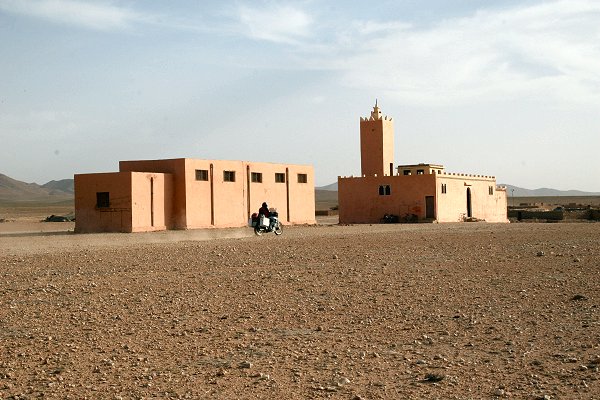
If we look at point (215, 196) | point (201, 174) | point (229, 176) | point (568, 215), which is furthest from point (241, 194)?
point (568, 215)

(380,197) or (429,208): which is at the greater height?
(380,197)

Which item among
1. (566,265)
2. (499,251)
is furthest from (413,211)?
(566,265)

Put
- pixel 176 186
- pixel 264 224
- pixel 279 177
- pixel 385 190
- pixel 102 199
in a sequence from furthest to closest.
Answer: pixel 385 190, pixel 279 177, pixel 176 186, pixel 102 199, pixel 264 224

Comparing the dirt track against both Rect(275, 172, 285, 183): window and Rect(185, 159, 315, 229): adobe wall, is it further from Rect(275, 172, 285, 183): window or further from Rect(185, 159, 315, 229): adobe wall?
Rect(275, 172, 285, 183): window

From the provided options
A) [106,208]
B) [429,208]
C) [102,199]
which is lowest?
[429,208]

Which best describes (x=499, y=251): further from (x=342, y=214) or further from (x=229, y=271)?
(x=342, y=214)

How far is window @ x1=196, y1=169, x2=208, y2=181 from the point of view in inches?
1626

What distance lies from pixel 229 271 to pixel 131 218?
73.2 ft

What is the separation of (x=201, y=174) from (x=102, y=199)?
5.63 m

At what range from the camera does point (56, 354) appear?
8.38 metres

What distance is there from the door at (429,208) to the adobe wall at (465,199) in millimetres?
339

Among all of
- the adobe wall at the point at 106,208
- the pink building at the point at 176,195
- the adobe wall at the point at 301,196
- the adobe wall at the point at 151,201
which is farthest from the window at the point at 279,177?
the adobe wall at the point at 106,208

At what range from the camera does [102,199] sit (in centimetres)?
3881

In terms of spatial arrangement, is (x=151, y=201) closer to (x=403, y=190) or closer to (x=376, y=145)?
(x=403, y=190)
